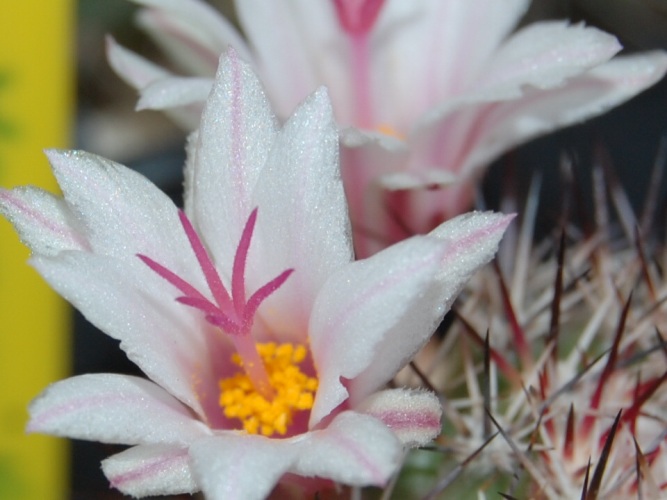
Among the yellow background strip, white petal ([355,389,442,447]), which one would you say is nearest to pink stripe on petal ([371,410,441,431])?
white petal ([355,389,442,447])

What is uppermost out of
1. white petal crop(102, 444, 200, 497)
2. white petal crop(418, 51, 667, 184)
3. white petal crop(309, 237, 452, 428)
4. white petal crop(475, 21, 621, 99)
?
white petal crop(475, 21, 621, 99)

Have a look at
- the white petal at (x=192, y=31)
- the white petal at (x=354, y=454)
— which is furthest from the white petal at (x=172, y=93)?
the white petal at (x=354, y=454)

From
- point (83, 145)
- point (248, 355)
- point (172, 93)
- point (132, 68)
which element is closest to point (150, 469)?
point (248, 355)

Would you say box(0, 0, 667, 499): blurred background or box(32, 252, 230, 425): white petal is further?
box(0, 0, 667, 499): blurred background

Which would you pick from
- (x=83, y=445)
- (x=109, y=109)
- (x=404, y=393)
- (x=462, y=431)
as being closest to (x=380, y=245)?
(x=462, y=431)

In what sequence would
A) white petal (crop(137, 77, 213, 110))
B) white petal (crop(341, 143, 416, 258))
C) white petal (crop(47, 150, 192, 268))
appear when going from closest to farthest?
white petal (crop(47, 150, 192, 268))
white petal (crop(137, 77, 213, 110))
white petal (crop(341, 143, 416, 258))

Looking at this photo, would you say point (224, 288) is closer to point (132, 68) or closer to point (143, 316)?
point (143, 316)

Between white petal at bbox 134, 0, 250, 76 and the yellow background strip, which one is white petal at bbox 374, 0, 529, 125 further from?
the yellow background strip

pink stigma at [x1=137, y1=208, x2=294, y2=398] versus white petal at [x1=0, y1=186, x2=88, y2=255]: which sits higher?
white petal at [x1=0, y1=186, x2=88, y2=255]
